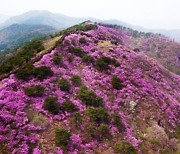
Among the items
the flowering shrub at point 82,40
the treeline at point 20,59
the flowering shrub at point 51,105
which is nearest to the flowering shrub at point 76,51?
the flowering shrub at point 82,40

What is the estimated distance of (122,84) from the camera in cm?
4066

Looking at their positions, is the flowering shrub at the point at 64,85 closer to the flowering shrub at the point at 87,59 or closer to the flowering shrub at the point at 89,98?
the flowering shrub at the point at 89,98

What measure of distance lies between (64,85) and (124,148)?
1095 cm

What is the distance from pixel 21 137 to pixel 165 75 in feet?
108

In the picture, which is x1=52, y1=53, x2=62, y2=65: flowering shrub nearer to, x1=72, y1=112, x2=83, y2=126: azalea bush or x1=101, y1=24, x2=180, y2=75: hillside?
x1=72, y1=112, x2=83, y2=126: azalea bush

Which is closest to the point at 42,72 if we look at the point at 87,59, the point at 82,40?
the point at 87,59

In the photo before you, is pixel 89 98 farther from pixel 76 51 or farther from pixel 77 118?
pixel 76 51

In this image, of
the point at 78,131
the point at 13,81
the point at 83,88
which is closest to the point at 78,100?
the point at 83,88

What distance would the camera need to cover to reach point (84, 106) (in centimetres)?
3400

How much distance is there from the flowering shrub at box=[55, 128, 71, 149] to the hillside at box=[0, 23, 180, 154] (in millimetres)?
97

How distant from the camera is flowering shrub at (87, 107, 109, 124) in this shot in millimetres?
32500

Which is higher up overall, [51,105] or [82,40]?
[82,40]

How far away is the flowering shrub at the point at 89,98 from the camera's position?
1372 inches

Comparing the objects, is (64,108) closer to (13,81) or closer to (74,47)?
(13,81)
